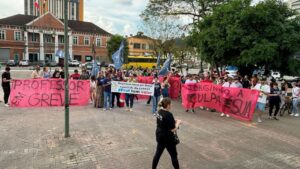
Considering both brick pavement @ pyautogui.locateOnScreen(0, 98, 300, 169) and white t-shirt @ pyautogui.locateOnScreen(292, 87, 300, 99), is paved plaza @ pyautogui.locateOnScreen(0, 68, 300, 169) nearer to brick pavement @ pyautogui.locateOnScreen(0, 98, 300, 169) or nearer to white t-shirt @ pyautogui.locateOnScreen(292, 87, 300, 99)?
brick pavement @ pyautogui.locateOnScreen(0, 98, 300, 169)

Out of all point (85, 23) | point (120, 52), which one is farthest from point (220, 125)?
point (85, 23)

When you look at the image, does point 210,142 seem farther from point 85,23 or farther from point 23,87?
point 85,23

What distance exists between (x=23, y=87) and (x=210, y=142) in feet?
30.4

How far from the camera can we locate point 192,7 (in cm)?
2981

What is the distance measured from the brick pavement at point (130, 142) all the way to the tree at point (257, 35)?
204 inches

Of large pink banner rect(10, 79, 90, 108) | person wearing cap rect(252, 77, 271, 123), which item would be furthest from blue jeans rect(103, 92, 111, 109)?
person wearing cap rect(252, 77, 271, 123)

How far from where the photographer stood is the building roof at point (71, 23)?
68.4m

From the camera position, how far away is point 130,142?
809 centimetres

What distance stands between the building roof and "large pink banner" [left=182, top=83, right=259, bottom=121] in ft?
217

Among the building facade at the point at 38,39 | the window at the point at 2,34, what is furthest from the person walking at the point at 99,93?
the window at the point at 2,34

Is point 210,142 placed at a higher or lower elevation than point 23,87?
lower

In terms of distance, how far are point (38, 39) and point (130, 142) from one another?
69.6 meters

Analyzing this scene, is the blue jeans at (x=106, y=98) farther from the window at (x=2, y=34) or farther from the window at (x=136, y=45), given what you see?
the window at (x=136, y=45)

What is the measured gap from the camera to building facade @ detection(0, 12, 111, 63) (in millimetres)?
67250
